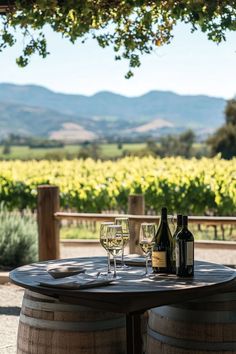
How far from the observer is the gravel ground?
20.7 feet

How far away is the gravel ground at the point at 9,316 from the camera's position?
630 cm

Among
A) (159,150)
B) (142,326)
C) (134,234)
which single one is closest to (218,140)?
(159,150)

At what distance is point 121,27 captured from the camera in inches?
317

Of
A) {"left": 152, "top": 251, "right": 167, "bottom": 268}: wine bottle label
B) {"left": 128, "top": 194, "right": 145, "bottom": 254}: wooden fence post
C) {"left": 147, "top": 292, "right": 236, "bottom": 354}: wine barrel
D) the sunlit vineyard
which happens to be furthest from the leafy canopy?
the sunlit vineyard

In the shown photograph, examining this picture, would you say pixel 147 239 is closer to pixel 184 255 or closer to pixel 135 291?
pixel 184 255

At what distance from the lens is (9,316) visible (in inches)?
290

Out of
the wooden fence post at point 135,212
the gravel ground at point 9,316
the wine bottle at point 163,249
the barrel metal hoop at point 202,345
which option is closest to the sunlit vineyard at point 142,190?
the wooden fence post at point 135,212

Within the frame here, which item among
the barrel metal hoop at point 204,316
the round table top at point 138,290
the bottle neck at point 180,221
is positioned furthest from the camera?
the bottle neck at point 180,221

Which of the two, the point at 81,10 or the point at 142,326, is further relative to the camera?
the point at 81,10

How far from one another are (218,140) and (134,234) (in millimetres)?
38479

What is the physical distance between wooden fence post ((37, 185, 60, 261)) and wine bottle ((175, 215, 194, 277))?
424 cm

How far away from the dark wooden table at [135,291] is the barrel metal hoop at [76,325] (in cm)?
10

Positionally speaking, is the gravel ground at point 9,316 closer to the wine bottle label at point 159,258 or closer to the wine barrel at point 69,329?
the wine barrel at point 69,329

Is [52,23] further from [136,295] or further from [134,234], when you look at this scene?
[136,295]
